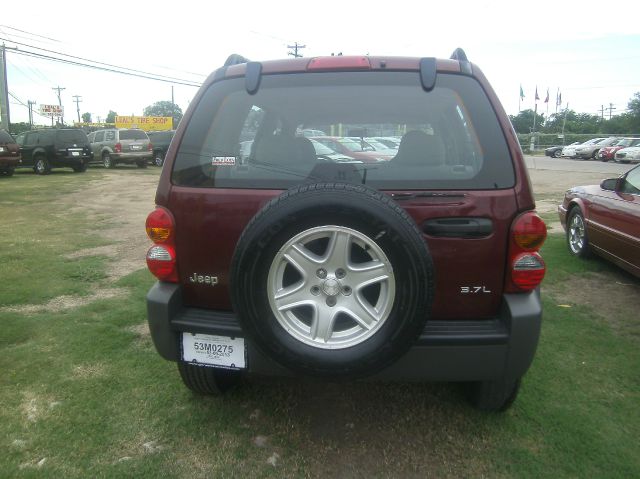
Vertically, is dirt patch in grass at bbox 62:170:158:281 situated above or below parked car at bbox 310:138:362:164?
below

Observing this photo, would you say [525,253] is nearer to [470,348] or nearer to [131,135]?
[470,348]

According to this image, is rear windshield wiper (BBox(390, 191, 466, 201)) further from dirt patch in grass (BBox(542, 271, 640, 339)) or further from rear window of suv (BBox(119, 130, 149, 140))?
rear window of suv (BBox(119, 130, 149, 140))

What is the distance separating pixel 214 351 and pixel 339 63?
154cm

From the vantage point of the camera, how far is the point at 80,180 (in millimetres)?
17188

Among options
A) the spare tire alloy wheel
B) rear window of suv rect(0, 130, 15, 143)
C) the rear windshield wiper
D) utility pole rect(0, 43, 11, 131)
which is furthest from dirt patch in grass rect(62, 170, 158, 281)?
utility pole rect(0, 43, 11, 131)

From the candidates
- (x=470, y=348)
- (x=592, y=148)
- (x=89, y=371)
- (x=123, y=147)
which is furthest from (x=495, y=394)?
(x=592, y=148)

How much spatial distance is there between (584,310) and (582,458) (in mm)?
2303

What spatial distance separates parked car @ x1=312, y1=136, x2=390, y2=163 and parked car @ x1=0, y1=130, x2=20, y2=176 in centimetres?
1814

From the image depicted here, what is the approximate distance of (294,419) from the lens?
9.31ft

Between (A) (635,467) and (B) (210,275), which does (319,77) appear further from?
(A) (635,467)

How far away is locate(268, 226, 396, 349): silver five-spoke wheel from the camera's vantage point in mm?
2143

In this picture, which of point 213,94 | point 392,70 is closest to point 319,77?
point 392,70

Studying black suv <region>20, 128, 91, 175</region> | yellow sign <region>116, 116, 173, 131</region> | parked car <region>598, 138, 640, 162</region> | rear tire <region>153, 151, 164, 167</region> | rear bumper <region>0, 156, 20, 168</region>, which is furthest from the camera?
yellow sign <region>116, 116, 173, 131</region>

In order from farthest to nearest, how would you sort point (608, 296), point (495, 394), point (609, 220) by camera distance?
point (609, 220) < point (608, 296) < point (495, 394)
